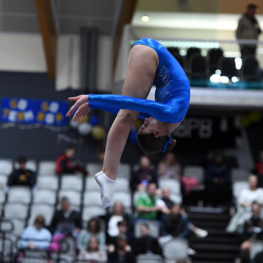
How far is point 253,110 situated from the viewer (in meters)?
12.3

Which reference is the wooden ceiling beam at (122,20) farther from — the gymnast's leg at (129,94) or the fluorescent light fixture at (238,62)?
the gymnast's leg at (129,94)

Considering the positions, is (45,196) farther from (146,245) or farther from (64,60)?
(64,60)

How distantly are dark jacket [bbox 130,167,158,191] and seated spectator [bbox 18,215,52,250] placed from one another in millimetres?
1983

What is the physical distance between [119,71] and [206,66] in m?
1.97

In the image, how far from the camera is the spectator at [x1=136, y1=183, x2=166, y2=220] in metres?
9.20

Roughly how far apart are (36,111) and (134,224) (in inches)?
186

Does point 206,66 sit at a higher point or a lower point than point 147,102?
higher

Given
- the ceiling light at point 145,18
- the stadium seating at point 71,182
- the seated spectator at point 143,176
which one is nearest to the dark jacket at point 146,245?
the seated spectator at point 143,176

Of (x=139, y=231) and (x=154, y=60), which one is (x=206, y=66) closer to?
(x=139, y=231)

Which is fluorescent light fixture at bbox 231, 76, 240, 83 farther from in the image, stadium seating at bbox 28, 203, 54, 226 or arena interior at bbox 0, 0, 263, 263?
stadium seating at bbox 28, 203, 54, 226

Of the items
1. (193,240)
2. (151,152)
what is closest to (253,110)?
(193,240)

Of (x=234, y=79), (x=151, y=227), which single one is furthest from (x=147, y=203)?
(x=234, y=79)

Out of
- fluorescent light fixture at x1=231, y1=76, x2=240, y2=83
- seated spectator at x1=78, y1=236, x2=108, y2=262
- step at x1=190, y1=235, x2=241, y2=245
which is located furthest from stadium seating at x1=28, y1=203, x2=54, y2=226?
fluorescent light fixture at x1=231, y1=76, x2=240, y2=83

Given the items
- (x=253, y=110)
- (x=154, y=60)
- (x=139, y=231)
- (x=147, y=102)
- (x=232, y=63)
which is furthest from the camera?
(x=253, y=110)
